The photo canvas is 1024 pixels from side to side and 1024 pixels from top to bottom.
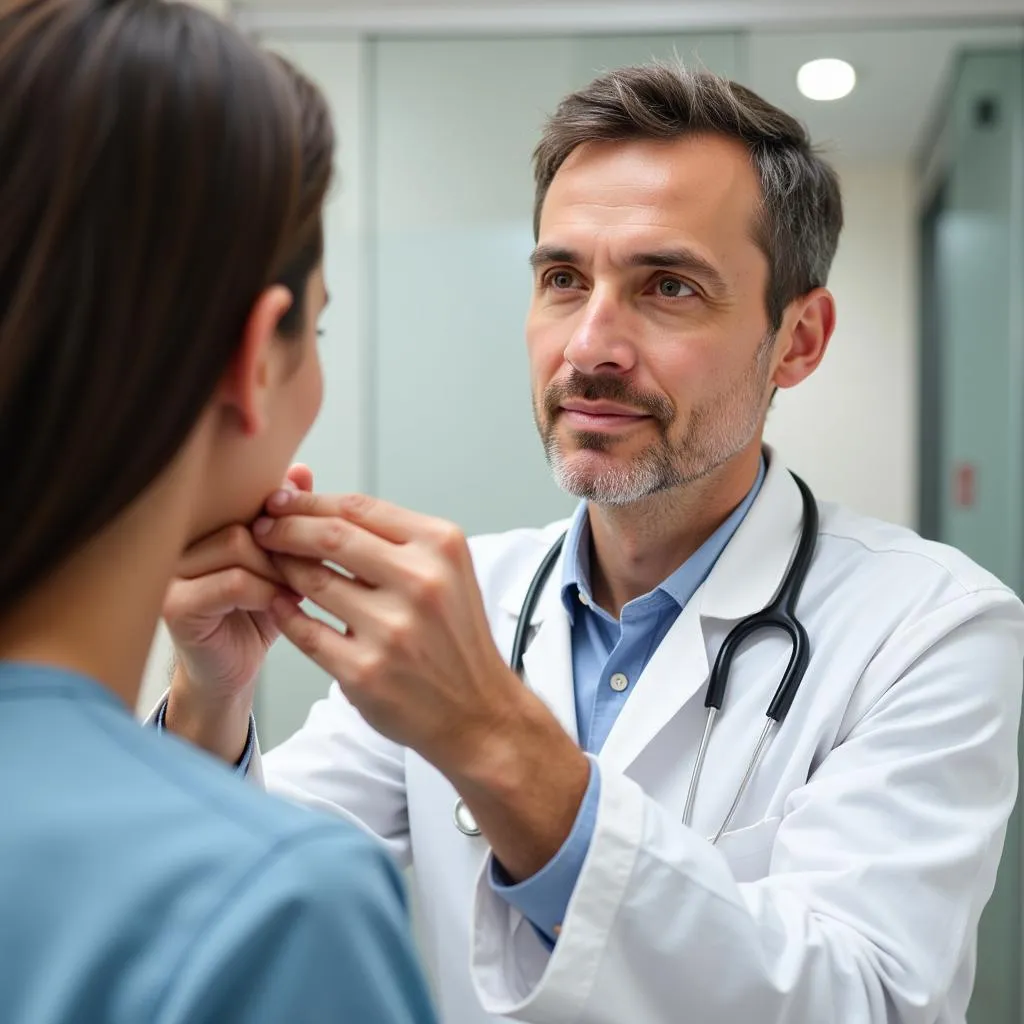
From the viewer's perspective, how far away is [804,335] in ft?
4.78

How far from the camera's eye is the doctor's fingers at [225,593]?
854mm

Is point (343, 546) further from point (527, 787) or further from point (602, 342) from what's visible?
point (602, 342)

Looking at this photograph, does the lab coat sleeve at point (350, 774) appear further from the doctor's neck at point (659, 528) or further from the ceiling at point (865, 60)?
the ceiling at point (865, 60)

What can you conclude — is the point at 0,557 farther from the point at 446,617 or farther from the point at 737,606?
the point at 737,606

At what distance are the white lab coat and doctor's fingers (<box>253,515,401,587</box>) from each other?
0.23 metres

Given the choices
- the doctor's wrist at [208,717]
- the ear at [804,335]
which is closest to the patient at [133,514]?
the doctor's wrist at [208,717]

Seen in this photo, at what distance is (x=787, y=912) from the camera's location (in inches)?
36.8

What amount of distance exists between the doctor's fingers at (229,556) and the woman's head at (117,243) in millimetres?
270

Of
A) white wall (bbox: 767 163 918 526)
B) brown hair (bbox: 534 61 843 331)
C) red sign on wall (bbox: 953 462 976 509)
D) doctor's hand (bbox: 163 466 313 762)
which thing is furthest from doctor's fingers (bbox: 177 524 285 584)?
red sign on wall (bbox: 953 462 976 509)

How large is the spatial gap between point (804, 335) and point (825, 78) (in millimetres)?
876

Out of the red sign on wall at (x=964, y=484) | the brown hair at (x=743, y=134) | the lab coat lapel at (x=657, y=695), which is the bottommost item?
the lab coat lapel at (x=657, y=695)

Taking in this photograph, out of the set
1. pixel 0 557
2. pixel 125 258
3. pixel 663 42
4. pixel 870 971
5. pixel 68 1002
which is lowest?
pixel 870 971

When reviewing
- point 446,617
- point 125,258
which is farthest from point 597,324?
point 125,258

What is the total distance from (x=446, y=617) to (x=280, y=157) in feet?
1.06
